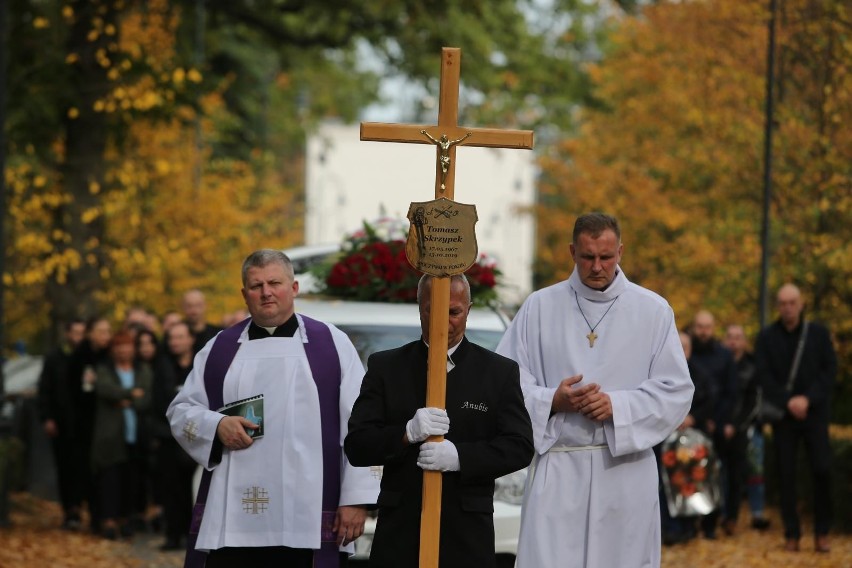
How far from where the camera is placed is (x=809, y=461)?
13.4 m

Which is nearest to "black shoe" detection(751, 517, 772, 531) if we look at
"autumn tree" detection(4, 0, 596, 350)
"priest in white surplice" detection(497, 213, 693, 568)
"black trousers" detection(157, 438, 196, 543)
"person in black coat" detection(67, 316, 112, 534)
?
"black trousers" detection(157, 438, 196, 543)

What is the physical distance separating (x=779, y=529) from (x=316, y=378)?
9208 millimetres

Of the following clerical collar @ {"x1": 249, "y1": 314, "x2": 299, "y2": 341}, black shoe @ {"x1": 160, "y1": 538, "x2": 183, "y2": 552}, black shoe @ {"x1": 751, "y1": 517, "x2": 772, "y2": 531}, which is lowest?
black shoe @ {"x1": 160, "y1": 538, "x2": 183, "y2": 552}

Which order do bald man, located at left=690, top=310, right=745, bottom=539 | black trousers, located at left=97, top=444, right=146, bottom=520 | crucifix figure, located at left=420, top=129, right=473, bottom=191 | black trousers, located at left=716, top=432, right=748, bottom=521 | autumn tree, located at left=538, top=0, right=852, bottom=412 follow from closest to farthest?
crucifix figure, located at left=420, top=129, right=473, bottom=191, black trousers, located at left=97, top=444, right=146, bottom=520, bald man, located at left=690, top=310, right=745, bottom=539, black trousers, located at left=716, top=432, right=748, bottom=521, autumn tree, located at left=538, top=0, right=852, bottom=412

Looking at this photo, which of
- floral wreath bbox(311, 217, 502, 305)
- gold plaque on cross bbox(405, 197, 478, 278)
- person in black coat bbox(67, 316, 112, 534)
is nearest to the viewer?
gold plaque on cross bbox(405, 197, 478, 278)

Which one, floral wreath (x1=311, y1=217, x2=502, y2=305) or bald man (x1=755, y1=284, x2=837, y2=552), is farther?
bald man (x1=755, y1=284, x2=837, y2=552)

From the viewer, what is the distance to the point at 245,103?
37.2 metres

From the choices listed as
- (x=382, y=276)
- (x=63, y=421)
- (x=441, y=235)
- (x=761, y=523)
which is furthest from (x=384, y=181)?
(x=441, y=235)

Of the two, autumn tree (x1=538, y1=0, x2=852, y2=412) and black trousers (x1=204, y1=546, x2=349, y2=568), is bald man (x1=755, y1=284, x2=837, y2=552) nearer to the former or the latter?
autumn tree (x1=538, y1=0, x2=852, y2=412)

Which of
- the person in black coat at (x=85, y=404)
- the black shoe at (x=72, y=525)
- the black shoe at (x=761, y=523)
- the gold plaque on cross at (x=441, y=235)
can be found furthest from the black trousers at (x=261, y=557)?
the black shoe at (x=761, y=523)

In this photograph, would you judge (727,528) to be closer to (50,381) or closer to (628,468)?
(50,381)

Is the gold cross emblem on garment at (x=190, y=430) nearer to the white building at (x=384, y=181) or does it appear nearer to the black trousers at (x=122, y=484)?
the black trousers at (x=122, y=484)

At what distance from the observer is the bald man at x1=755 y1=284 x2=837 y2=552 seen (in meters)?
13.3

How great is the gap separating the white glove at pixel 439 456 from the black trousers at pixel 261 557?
132 cm
